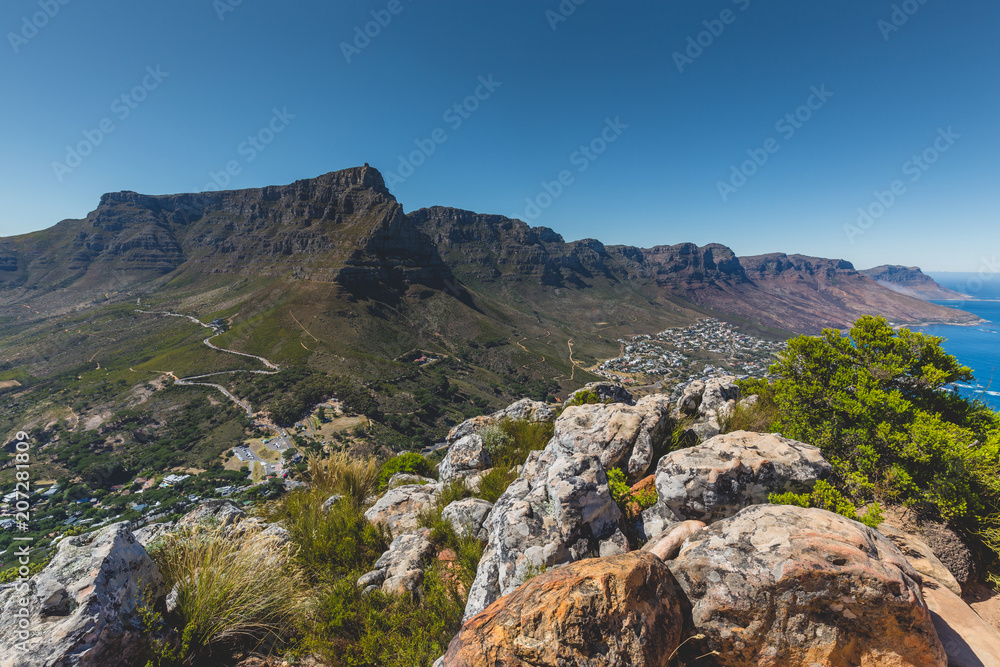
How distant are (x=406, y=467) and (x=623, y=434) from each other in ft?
33.4

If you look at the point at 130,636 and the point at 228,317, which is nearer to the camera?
the point at 130,636

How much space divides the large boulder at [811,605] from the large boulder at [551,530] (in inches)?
66.3

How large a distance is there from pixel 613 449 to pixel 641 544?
222cm

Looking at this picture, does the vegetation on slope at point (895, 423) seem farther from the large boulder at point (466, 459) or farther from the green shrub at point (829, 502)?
the large boulder at point (466, 459)

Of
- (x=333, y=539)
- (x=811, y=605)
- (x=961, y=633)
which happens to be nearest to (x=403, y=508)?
(x=333, y=539)

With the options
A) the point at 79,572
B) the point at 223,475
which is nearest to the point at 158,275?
the point at 223,475

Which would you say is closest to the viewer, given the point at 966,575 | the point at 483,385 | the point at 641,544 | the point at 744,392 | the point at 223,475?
the point at 966,575

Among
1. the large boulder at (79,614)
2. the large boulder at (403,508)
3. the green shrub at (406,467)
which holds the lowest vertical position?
the green shrub at (406,467)

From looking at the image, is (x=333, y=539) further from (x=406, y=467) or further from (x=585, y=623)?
(x=406, y=467)

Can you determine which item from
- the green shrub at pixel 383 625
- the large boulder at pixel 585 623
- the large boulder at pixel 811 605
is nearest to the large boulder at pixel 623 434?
the large boulder at pixel 811 605

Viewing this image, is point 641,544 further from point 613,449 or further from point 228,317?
point 228,317

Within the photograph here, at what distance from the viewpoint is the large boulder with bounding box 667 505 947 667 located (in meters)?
3.36

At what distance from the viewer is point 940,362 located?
6.93 meters

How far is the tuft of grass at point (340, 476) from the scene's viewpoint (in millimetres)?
10977
